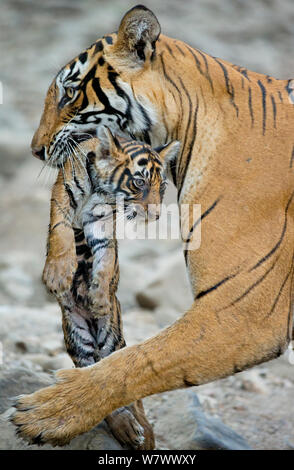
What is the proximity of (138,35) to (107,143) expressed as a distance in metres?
0.42

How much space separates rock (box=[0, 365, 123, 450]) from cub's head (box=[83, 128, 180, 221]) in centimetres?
85

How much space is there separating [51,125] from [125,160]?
333 millimetres

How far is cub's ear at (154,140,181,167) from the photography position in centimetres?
267

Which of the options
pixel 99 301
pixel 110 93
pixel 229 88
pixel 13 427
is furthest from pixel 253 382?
pixel 110 93

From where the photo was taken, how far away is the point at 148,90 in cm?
267

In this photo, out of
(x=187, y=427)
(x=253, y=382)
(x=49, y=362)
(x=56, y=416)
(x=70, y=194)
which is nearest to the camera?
(x=56, y=416)

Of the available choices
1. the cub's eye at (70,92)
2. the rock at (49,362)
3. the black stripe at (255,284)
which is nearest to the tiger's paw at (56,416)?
the black stripe at (255,284)

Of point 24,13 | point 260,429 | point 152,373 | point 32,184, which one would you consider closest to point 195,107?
point 152,373

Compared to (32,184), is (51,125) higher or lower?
lower

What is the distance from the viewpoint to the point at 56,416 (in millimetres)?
2479

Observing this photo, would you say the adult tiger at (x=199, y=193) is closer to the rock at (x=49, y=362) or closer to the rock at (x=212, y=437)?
the rock at (x=212, y=437)

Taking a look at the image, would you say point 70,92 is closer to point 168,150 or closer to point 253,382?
point 168,150

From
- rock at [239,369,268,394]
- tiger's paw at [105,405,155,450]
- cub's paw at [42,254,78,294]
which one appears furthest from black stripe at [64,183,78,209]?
rock at [239,369,268,394]
